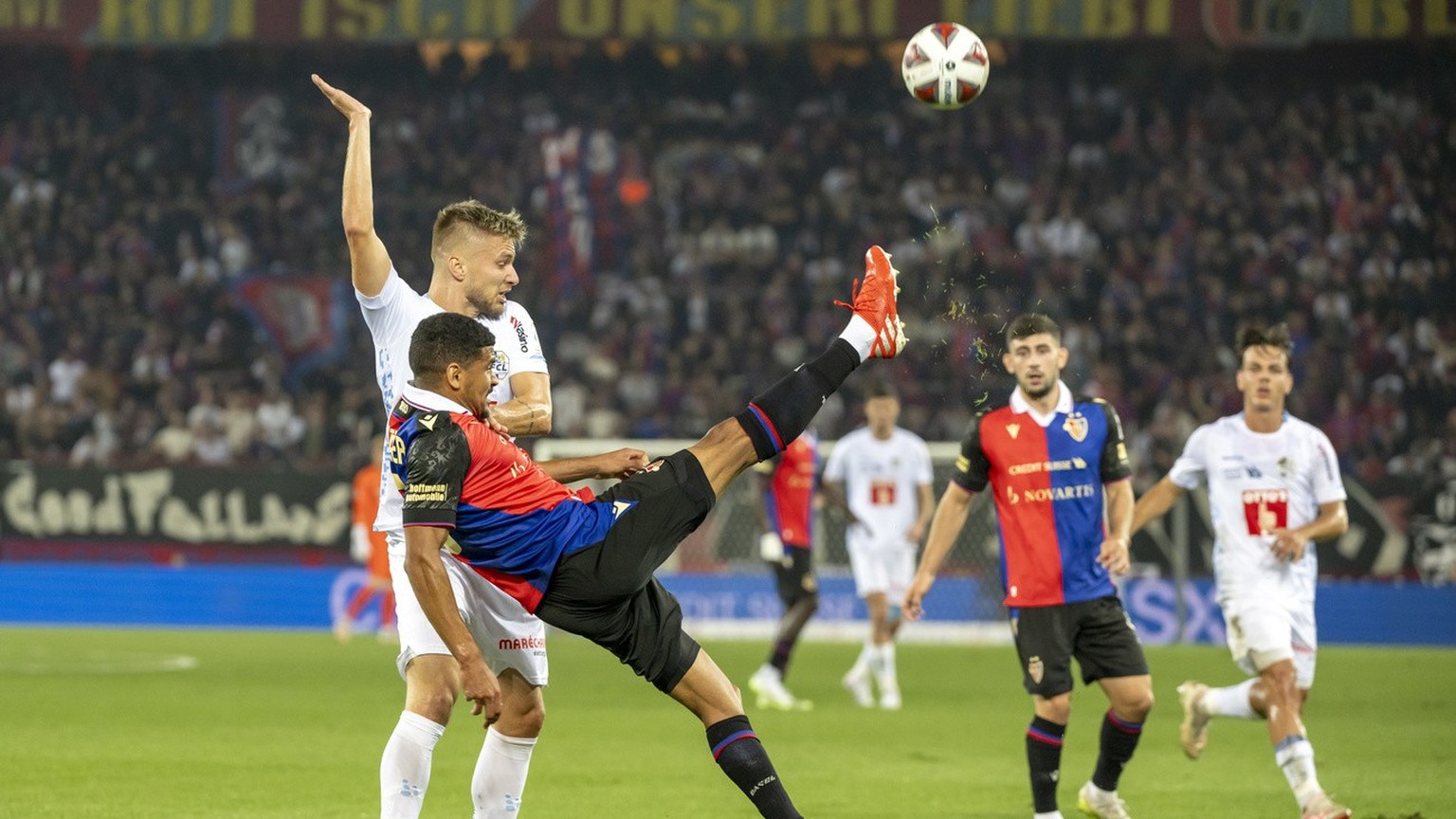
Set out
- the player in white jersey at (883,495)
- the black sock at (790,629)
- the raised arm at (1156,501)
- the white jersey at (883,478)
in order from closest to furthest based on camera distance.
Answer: the raised arm at (1156,501) < the black sock at (790,629) < the player in white jersey at (883,495) < the white jersey at (883,478)

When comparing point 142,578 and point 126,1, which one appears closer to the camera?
point 142,578

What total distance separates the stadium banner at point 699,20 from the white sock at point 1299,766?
17.6 meters

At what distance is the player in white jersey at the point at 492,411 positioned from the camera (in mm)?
6105

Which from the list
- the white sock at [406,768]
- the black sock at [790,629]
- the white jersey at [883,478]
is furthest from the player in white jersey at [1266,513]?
the white jersey at [883,478]

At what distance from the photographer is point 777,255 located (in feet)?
86.9

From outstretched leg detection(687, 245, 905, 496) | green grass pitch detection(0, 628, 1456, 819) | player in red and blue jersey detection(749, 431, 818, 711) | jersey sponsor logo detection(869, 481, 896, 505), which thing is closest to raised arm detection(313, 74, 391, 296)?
outstretched leg detection(687, 245, 905, 496)

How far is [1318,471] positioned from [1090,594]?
→ 4.15 feet

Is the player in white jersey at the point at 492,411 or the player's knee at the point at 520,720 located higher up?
the player in white jersey at the point at 492,411

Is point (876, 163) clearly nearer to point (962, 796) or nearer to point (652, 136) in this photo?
point (652, 136)

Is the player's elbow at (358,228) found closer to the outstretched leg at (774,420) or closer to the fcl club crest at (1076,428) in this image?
the outstretched leg at (774,420)

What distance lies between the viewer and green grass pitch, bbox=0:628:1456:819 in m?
8.51

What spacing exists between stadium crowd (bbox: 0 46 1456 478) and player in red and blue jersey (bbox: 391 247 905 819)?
1543 centimetres

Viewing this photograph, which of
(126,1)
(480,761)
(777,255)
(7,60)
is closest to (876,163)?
(777,255)

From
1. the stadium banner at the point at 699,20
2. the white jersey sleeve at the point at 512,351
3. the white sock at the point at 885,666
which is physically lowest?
the white sock at the point at 885,666
